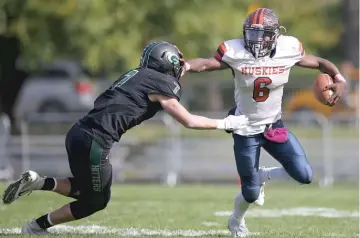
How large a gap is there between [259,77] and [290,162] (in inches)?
28.1

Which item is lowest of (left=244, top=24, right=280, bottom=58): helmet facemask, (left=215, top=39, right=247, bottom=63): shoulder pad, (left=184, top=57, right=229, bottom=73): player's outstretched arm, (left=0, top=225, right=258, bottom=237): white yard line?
(left=0, top=225, right=258, bottom=237): white yard line

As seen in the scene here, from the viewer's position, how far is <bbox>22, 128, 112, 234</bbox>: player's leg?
6492 millimetres

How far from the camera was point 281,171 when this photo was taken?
7.23m

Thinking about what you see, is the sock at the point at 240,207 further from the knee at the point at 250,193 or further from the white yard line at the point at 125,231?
the white yard line at the point at 125,231

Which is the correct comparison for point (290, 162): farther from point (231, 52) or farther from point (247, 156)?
point (231, 52)

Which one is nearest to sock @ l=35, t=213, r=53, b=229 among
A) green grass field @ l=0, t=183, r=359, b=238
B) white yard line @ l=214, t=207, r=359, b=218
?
green grass field @ l=0, t=183, r=359, b=238

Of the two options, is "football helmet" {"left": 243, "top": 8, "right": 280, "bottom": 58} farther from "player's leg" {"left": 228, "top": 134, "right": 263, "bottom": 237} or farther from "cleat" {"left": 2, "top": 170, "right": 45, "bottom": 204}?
"cleat" {"left": 2, "top": 170, "right": 45, "bottom": 204}

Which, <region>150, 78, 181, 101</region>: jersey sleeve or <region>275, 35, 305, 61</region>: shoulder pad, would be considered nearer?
<region>150, 78, 181, 101</region>: jersey sleeve

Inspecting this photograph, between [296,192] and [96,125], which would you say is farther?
[296,192]

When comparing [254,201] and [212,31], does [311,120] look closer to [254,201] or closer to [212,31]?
[212,31]

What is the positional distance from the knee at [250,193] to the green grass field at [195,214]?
314mm

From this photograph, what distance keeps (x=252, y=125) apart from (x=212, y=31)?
9.59 metres

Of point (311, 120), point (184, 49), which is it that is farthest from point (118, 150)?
point (311, 120)

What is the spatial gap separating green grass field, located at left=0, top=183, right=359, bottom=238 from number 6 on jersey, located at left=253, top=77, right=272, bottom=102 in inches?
43.1
